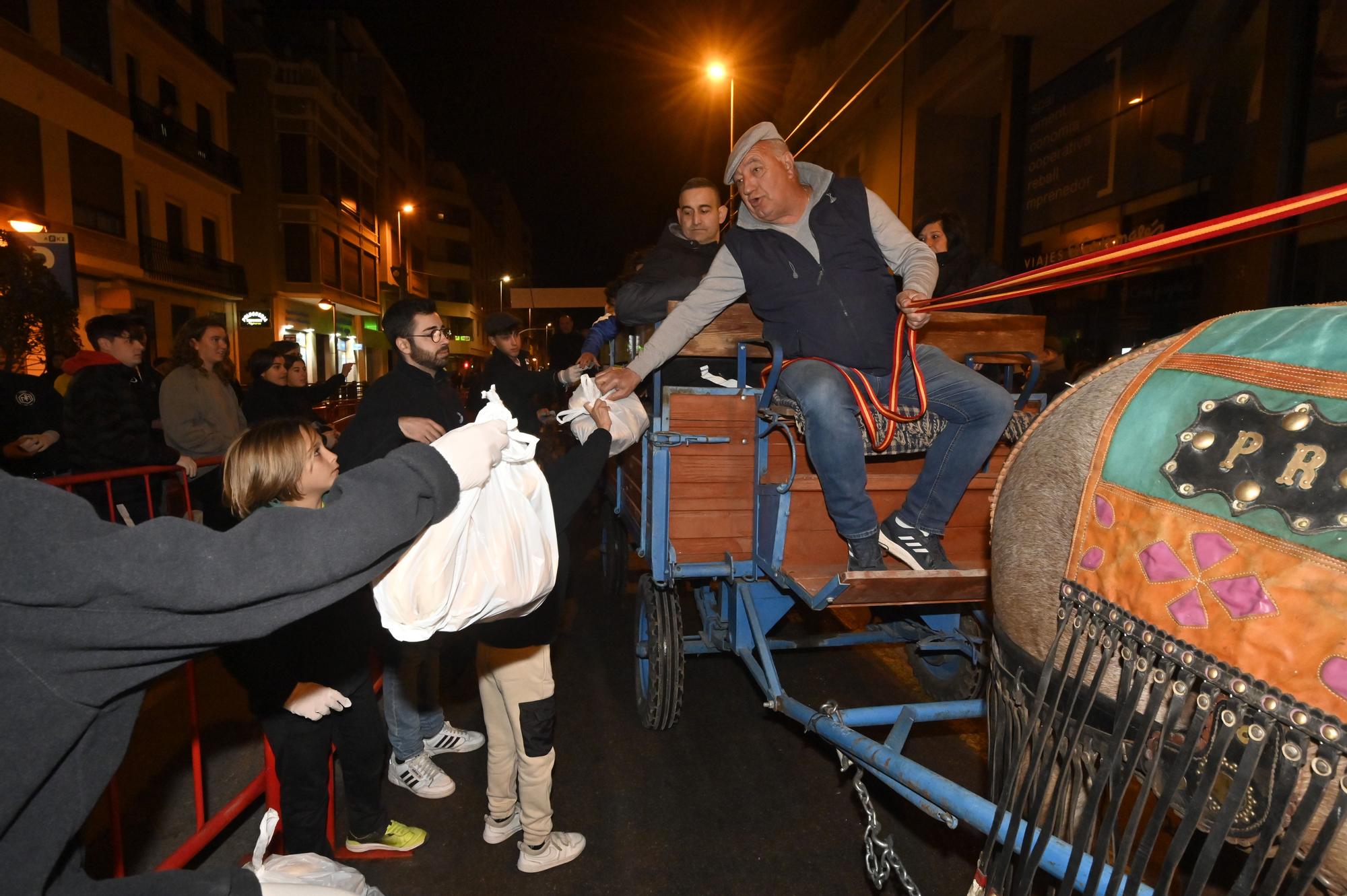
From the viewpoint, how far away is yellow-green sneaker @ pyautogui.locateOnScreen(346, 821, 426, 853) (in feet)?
9.87

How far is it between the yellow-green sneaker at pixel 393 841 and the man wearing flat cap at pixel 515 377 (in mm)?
2308

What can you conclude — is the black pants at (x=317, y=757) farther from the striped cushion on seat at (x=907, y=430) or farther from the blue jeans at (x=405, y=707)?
the striped cushion on seat at (x=907, y=430)

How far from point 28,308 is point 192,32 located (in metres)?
20.6

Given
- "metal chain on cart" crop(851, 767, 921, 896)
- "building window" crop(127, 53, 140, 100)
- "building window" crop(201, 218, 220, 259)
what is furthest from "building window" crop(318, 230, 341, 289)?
"metal chain on cart" crop(851, 767, 921, 896)

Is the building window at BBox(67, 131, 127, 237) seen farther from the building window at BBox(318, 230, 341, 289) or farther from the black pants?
the black pants

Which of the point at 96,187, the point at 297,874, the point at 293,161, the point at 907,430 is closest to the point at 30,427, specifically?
the point at 297,874

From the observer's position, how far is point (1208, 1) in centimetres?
736

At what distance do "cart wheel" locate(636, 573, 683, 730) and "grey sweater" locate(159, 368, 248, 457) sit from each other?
3.68 meters

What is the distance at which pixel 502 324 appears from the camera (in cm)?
592

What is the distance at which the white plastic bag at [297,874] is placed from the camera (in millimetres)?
1379

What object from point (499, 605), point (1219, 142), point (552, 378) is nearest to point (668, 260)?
point (552, 378)

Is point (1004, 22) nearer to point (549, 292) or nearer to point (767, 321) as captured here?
point (549, 292)

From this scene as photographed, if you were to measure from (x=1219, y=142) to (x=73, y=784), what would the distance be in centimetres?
961

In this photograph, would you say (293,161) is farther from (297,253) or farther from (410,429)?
(410,429)
